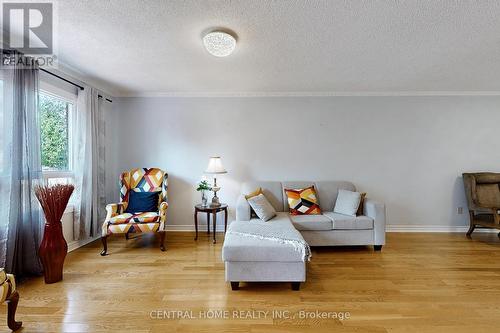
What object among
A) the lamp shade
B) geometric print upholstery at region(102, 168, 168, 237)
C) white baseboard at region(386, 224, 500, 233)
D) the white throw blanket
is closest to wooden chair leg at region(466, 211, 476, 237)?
white baseboard at region(386, 224, 500, 233)

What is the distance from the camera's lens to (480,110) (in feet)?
13.1

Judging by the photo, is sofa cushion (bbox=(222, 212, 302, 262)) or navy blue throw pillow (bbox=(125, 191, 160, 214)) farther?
navy blue throw pillow (bbox=(125, 191, 160, 214))

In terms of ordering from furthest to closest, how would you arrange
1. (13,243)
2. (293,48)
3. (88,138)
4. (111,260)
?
(88,138) < (111,260) < (293,48) < (13,243)

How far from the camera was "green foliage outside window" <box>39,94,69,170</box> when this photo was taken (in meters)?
2.95

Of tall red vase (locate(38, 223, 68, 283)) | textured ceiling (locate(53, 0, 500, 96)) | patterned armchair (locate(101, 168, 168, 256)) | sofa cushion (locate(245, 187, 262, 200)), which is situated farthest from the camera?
sofa cushion (locate(245, 187, 262, 200))

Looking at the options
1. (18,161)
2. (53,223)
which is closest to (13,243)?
(53,223)

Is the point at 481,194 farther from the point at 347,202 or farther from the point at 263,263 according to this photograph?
the point at 263,263

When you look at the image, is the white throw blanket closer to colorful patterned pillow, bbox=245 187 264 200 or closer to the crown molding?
colorful patterned pillow, bbox=245 187 264 200

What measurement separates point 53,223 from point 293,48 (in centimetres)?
299

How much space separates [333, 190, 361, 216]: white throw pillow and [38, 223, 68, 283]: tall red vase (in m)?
3.40

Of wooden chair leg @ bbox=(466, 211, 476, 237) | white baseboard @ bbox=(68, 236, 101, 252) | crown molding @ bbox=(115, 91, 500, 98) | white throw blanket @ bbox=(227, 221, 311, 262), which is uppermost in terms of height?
crown molding @ bbox=(115, 91, 500, 98)

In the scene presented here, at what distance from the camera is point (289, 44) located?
2.37m

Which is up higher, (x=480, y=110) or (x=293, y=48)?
(x=293, y=48)

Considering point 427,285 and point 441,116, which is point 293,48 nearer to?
point 427,285
